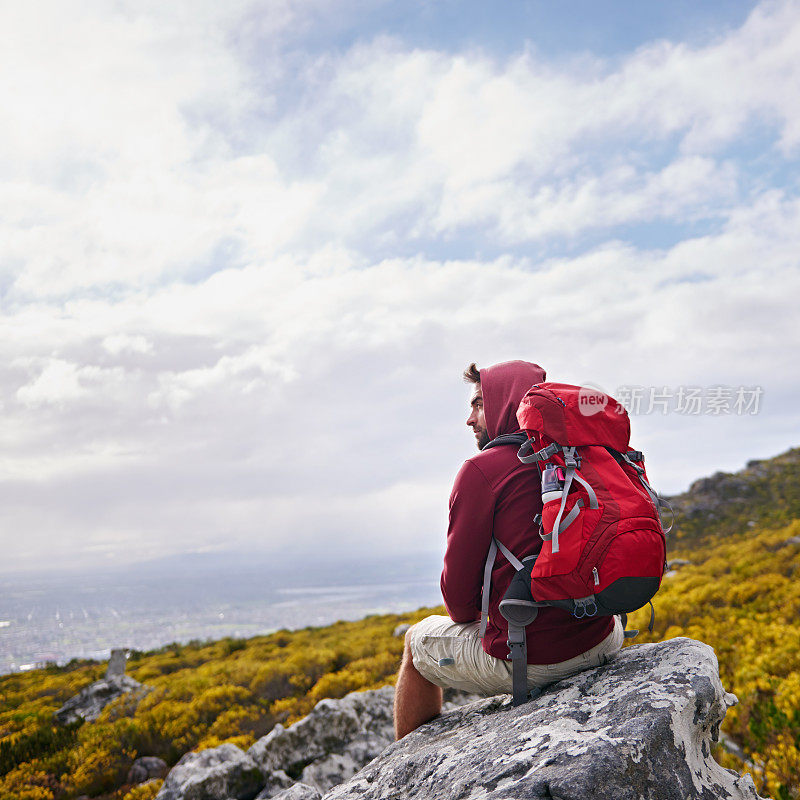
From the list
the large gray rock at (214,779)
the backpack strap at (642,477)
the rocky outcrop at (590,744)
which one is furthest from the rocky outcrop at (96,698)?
the backpack strap at (642,477)

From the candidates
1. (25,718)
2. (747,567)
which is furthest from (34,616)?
(747,567)

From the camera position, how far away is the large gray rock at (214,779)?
5.49 m

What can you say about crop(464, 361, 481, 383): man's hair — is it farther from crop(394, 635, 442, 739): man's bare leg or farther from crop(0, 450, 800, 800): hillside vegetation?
crop(0, 450, 800, 800): hillside vegetation

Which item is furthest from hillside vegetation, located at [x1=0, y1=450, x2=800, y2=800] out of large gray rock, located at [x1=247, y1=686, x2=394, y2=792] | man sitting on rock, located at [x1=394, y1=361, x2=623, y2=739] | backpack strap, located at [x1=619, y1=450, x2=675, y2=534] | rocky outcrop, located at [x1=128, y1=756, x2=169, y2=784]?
backpack strap, located at [x1=619, y1=450, x2=675, y2=534]

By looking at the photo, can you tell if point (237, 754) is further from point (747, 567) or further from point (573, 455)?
point (747, 567)

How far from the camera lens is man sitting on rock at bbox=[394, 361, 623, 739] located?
288 centimetres

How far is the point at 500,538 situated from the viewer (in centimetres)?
292

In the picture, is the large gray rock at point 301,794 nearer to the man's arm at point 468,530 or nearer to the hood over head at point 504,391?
the man's arm at point 468,530

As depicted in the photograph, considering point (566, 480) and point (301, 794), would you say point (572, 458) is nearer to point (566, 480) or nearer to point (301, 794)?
point (566, 480)

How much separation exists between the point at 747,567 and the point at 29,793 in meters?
15.3

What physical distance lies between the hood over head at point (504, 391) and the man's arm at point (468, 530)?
42cm

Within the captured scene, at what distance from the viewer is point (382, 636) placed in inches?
553

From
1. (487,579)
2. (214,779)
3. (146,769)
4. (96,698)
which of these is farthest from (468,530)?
(96,698)

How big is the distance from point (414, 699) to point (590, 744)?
5.43 ft
